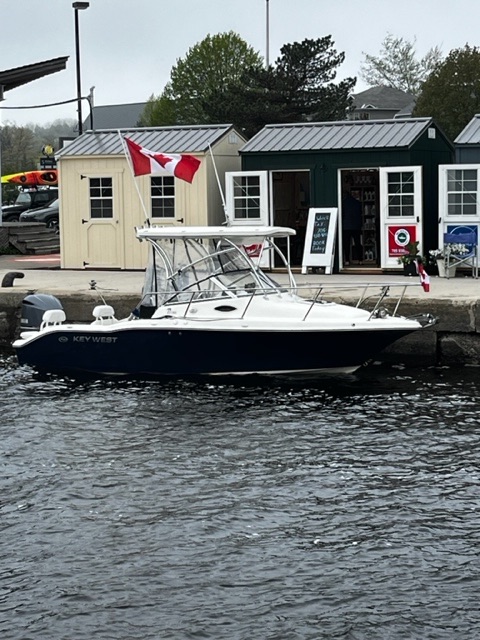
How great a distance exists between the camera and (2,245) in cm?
3025

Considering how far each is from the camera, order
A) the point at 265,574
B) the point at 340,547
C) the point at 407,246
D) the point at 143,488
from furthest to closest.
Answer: the point at 407,246 → the point at 143,488 → the point at 340,547 → the point at 265,574

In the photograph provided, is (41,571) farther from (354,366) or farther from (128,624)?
(354,366)

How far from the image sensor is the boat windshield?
55.0ft

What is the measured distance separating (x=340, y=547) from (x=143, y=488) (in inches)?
96.9

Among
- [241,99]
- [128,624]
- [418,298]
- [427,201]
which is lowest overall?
[128,624]

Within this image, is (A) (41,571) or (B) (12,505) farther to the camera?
(B) (12,505)

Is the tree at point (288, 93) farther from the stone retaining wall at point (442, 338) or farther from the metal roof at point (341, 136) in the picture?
the stone retaining wall at point (442, 338)

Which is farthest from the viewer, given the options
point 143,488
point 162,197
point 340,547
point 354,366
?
point 162,197

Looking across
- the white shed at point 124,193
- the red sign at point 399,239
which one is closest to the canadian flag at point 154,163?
the white shed at point 124,193

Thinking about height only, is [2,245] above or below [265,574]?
above

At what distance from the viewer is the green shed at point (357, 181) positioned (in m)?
22.3

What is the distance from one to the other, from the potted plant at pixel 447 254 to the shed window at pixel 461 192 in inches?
26.8

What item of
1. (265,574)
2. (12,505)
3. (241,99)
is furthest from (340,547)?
(241,99)

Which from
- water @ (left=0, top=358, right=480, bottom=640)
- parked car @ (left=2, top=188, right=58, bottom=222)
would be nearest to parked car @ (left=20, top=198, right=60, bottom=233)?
parked car @ (left=2, top=188, right=58, bottom=222)
